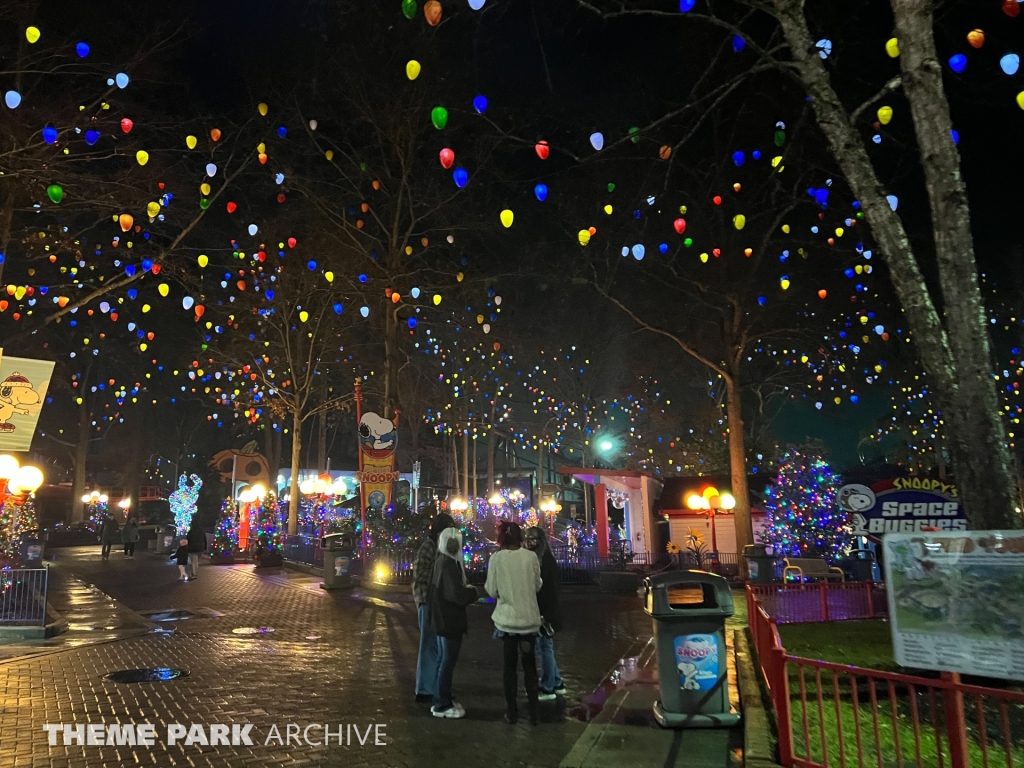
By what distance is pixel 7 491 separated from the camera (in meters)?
12.4

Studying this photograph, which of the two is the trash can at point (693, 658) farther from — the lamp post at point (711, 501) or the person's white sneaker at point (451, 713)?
the lamp post at point (711, 501)

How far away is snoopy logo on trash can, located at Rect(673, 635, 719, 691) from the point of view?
5.72m

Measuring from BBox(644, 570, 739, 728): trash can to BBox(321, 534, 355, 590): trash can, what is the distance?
455 inches

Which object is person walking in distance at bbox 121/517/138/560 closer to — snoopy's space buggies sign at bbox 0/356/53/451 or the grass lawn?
snoopy's space buggies sign at bbox 0/356/53/451

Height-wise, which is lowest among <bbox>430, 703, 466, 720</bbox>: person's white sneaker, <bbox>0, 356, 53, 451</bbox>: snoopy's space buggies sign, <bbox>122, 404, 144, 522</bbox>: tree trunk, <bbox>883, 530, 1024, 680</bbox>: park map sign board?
<bbox>430, 703, 466, 720</bbox>: person's white sneaker

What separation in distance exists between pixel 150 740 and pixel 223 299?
862 inches

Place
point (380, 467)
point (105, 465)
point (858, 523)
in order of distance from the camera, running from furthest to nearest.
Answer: point (105, 465), point (380, 467), point (858, 523)

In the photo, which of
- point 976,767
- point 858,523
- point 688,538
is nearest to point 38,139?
point 976,767

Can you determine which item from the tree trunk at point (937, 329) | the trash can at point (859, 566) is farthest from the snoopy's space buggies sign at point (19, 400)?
the trash can at point (859, 566)

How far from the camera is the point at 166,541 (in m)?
29.0

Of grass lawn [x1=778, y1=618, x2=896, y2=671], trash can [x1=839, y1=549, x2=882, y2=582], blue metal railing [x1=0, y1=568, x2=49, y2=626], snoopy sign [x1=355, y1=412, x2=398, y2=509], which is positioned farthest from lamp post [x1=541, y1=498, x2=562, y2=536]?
blue metal railing [x1=0, y1=568, x2=49, y2=626]

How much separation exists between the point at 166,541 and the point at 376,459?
51.4 feet

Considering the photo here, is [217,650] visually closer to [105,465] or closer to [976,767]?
[976,767]

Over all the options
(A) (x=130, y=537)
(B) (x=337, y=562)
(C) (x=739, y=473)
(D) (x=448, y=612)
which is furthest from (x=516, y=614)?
(A) (x=130, y=537)
